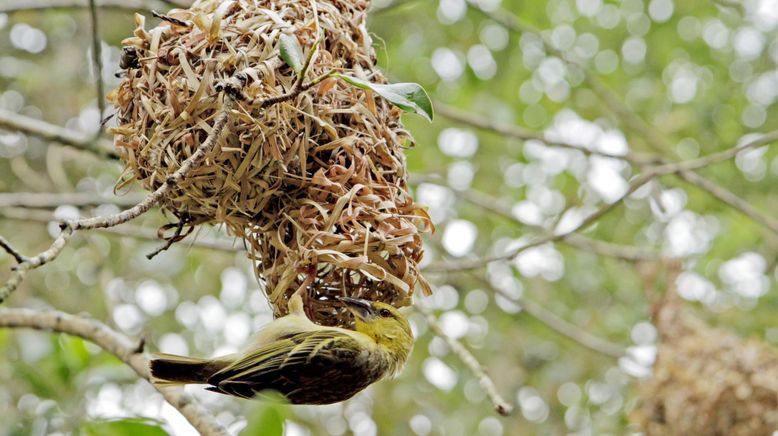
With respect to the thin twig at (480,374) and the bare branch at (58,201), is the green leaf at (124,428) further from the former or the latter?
the bare branch at (58,201)

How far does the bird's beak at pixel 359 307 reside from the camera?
182cm

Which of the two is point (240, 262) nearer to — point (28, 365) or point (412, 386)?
point (412, 386)

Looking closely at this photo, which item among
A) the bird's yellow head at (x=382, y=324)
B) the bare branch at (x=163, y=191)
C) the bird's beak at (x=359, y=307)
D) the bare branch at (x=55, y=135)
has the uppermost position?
the bare branch at (x=163, y=191)

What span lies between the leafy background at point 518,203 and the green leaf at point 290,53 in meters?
3.09

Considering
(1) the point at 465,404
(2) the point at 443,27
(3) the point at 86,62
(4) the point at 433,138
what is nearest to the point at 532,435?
(1) the point at 465,404

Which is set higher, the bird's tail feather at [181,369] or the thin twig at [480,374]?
the bird's tail feather at [181,369]

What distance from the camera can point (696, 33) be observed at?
600 cm

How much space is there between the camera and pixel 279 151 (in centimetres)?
176

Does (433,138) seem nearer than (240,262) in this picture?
No

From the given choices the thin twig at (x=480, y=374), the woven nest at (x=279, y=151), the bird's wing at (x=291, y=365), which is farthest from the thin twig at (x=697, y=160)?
the bird's wing at (x=291, y=365)

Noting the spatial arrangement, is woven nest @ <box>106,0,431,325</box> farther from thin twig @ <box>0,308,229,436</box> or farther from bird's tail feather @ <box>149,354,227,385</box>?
thin twig @ <box>0,308,229,436</box>

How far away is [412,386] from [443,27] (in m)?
2.02

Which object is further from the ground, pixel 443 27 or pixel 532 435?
pixel 443 27

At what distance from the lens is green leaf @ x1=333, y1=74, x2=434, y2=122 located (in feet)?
5.28
